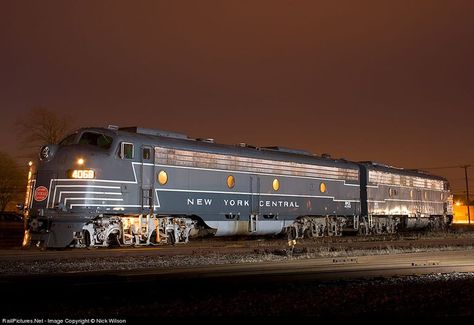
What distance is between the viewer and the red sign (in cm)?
2414

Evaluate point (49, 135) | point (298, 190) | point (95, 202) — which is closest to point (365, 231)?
point (298, 190)

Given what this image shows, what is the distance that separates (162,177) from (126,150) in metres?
2.16

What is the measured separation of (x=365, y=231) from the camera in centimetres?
4097

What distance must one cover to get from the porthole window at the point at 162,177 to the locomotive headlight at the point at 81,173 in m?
3.26

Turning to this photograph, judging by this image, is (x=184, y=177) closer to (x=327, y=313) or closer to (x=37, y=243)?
(x=37, y=243)

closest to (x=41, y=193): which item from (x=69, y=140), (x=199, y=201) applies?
(x=69, y=140)

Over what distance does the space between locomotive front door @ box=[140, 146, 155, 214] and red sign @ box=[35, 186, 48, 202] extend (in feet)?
12.5

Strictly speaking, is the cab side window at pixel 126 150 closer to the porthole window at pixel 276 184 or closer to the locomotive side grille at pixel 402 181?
the porthole window at pixel 276 184

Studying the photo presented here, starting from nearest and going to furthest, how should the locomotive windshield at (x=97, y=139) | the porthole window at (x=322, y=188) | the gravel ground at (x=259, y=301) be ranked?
the gravel ground at (x=259, y=301)
the locomotive windshield at (x=97, y=139)
the porthole window at (x=322, y=188)

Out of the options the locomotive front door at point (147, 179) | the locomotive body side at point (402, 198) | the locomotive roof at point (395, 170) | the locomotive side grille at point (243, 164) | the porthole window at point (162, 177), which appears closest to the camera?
the locomotive front door at point (147, 179)

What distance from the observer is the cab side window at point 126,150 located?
24.9m

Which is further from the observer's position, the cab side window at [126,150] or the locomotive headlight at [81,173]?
the cab side window at [126,150]

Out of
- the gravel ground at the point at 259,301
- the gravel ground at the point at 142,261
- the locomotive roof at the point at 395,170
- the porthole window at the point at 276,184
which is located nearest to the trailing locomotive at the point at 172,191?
the porthole window at the point at 276,184

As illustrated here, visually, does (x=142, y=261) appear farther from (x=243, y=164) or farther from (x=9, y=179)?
(x=9, y=179)
